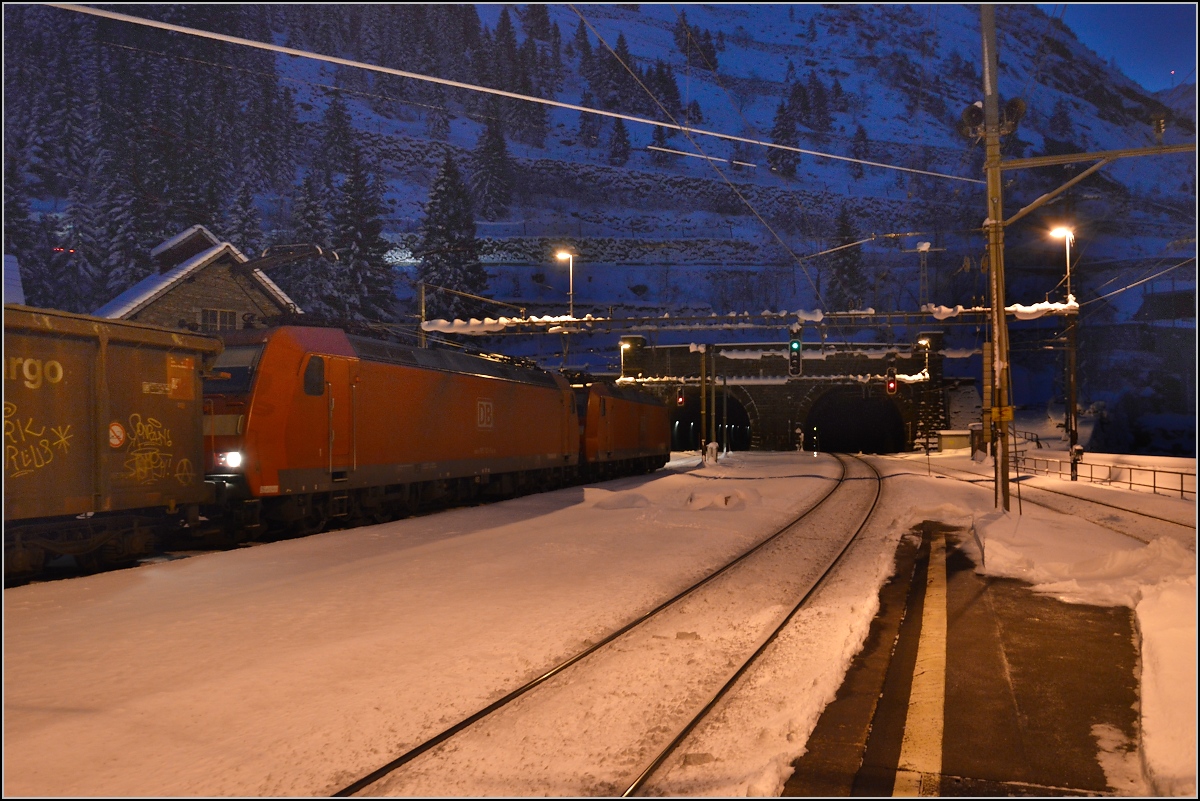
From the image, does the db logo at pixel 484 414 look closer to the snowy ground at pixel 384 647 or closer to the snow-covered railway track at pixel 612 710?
Result: the snowy ground at pixel 384 647

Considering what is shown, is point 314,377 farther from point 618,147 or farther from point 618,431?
point 618,147

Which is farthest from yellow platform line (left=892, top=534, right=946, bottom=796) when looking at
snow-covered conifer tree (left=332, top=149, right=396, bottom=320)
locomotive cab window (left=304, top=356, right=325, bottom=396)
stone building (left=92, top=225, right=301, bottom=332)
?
snow-covered conifer tree (left=332, top=149, right=396, bottom=320)

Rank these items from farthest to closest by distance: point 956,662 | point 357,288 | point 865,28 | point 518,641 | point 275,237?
point 865,28 < point 275,237 < point 357,288 < point 518,641 < point 956,662

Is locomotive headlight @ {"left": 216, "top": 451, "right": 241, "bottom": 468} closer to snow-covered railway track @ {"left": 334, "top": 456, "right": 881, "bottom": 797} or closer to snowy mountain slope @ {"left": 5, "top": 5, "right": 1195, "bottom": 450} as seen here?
snow-covered railway track @ {"left": 334, "top": 456, "right": 881, "bottom": 797}

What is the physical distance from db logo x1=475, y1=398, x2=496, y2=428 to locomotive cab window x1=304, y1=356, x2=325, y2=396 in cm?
584

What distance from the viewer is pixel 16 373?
9109 mm

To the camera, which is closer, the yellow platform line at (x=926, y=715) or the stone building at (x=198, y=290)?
the yellow platform line at (x=926, y=715)

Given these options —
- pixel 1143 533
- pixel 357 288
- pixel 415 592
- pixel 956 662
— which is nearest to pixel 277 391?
pixel 415 592

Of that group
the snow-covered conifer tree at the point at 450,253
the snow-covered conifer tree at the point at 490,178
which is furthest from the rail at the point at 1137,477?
the snow-covered conifer tree at the point at 490,178

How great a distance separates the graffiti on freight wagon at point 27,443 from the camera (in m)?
8.99

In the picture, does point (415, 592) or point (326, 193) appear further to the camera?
point (326, 193)

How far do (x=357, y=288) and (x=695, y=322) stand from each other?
1737 inches

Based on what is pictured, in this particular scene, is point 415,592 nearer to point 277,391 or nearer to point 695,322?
point 277,391

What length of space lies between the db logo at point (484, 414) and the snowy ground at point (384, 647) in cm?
539
